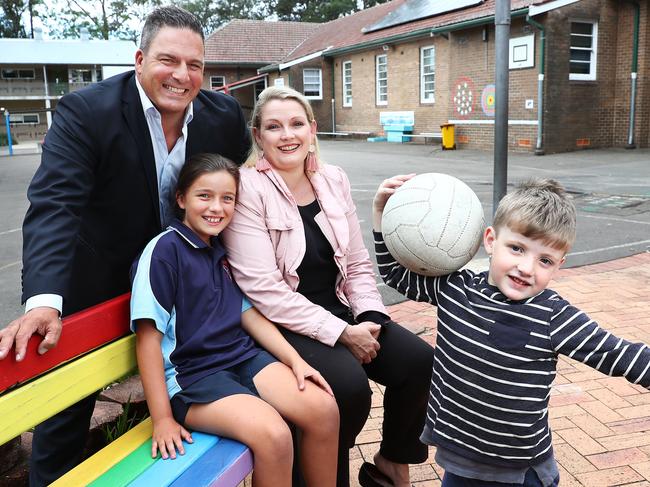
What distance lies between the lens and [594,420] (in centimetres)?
336

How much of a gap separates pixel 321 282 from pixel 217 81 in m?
33.0

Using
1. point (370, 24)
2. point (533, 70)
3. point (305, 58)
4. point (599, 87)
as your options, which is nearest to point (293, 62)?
point (305, 58)

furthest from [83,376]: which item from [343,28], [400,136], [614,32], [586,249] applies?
[343,28]

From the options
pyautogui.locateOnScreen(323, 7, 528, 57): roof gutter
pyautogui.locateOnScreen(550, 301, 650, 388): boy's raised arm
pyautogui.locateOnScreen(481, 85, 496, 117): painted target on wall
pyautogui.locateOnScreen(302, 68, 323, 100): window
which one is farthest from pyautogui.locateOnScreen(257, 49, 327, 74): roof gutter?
pyautogui.locateOnScreen(550, 301, 650, 388): boy's raised arm

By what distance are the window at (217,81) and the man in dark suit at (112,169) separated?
3254 centimetres

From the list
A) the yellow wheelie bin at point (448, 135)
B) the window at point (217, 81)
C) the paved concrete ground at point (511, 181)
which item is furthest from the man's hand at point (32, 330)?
the window at point (217, 81)

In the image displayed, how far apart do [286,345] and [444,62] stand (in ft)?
68.6

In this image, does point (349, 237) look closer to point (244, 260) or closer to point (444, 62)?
point (244, 260)

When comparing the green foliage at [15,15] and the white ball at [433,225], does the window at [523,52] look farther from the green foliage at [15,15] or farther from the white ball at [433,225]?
the green foliage at [15,15]

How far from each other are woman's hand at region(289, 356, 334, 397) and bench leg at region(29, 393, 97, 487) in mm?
944

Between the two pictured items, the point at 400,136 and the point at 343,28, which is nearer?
the point at 400,136

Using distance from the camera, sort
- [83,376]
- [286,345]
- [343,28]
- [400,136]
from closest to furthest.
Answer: [83,376] → [286,345] → [400,136] → [343,28]

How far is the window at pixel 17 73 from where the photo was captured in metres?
44.0

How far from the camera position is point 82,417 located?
2.67 m
